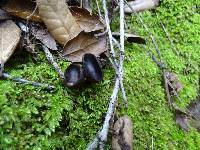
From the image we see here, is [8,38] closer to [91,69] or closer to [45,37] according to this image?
[45,37]

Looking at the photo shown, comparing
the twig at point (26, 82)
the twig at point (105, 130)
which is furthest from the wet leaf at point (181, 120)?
the twig at point (26, 82)

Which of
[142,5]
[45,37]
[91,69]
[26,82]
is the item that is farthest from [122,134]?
[142,5]

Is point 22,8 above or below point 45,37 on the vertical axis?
above

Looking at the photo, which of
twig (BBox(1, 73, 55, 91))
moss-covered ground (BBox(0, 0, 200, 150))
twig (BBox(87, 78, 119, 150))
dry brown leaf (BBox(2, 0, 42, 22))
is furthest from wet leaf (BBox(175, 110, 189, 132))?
dry brown leaf (BBox(2, 0, 42, 22))

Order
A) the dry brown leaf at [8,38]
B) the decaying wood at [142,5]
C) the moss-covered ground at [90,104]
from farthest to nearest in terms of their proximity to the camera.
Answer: the decaying wood at [142,5], the dry brown leaf at [8,38], the moss-covered ground at [90,104]

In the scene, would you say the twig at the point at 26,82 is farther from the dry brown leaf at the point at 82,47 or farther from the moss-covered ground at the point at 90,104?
the dry brown leaf at the point at 82,47

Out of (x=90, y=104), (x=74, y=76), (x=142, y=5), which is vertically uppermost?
(x=142, y=5)

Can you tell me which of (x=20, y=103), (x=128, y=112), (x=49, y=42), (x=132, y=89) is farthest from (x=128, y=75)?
(x=20, y=103)
